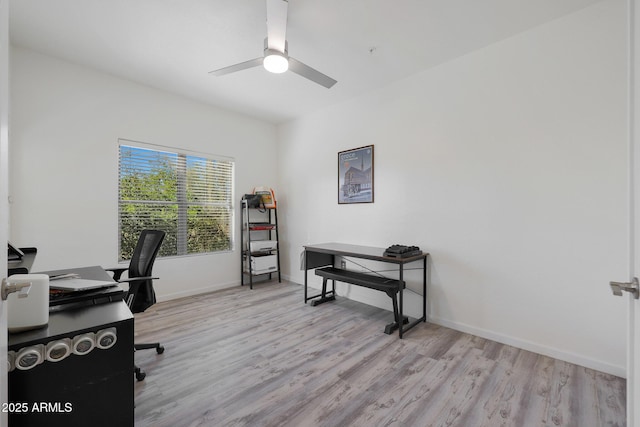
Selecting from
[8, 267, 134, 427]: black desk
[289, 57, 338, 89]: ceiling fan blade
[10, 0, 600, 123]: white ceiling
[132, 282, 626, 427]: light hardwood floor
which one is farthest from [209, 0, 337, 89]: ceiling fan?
[132, 282, 626, 427]: light hardwood floor

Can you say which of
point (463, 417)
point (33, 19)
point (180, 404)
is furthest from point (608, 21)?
point (33, 19)

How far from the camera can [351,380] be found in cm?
195

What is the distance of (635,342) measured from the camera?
2.84 feet

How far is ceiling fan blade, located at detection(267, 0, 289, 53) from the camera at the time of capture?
6.34 feet

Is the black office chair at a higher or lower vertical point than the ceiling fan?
lower

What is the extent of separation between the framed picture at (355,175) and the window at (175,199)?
1776 mm

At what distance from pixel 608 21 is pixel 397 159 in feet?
6.13

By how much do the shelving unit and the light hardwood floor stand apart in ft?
4.43

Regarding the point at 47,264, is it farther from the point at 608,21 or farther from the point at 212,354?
the point at 608,21

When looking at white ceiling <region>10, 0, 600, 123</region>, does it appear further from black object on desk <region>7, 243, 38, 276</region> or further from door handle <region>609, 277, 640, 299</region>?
door handle <region>609, 277, 640, 299</region>

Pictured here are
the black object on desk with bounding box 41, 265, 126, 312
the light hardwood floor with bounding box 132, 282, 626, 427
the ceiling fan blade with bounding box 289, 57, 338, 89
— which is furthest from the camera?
the ceiling fan blade with bounding box 289, 57, 338, 89

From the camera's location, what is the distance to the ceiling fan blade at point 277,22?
1932 mm

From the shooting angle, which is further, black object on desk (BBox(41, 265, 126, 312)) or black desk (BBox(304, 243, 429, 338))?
black desk (BBox(304, 243, 429, 338))

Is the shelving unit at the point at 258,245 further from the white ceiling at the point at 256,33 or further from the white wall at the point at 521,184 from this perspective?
the white ceiling at the point at 256,33
